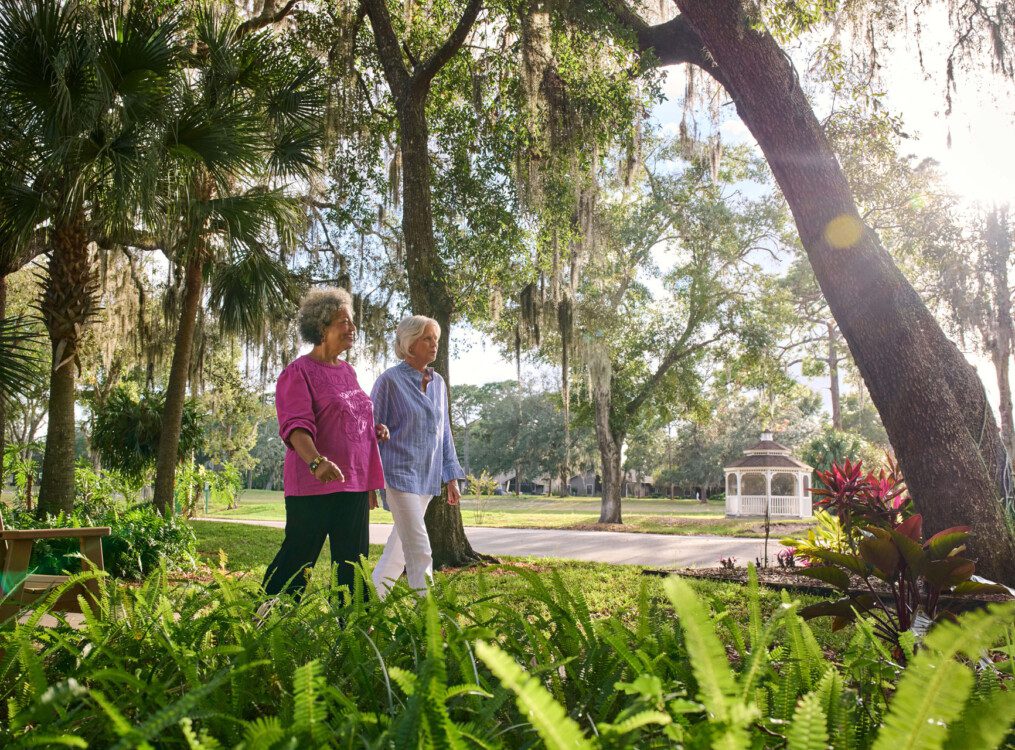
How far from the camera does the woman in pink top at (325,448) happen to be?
11.4 ft

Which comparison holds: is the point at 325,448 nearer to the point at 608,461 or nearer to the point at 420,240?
the point at 420,240

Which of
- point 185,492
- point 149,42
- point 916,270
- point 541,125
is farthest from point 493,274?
point 916,270

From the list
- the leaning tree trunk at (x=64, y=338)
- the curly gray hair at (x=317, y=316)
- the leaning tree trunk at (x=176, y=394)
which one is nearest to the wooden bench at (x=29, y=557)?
the curly gray hair at (x=317, y=316)

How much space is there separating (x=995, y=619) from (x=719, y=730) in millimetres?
244

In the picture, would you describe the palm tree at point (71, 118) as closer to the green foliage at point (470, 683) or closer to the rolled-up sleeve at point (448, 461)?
the rolled-up sleeve at point (448, 461)

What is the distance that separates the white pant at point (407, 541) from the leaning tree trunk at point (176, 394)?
6.47 meters

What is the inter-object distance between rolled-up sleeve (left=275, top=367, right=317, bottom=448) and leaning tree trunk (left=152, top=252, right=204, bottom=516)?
21.8ft

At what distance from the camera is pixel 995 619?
0.59m

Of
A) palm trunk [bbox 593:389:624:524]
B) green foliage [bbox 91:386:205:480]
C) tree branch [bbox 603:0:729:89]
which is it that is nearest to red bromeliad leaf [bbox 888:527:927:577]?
tree branch [bbox 603:0:729:89]

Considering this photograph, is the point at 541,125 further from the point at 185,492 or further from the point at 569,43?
the point at 185,492

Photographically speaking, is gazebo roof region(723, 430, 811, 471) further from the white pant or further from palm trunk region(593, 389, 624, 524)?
the white pant

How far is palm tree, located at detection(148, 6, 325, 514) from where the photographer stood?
777cm

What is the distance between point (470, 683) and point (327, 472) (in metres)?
2.65

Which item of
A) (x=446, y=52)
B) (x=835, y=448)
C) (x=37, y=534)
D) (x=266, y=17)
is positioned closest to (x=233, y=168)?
(x=446, y=52)
